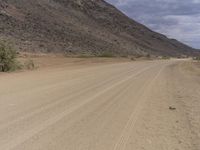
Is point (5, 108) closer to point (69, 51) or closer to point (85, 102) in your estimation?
point (85, 102)

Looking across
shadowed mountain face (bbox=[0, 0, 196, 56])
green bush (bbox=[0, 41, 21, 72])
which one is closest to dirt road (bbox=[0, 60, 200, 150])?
green bush (bbox=[0, 41, 21, 72])

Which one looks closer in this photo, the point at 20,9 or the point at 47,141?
the point at 47,141

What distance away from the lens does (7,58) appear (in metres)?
30.2

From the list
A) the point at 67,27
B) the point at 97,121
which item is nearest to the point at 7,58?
the point at 97,121

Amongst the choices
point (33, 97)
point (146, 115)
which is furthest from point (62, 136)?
point (33, 97)

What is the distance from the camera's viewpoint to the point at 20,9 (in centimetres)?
7406

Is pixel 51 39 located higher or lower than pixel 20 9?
lower

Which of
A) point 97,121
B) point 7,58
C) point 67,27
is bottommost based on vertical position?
point 7,58

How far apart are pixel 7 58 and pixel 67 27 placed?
2107 inches

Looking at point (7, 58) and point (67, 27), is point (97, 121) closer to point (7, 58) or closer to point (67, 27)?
point (7, 58)

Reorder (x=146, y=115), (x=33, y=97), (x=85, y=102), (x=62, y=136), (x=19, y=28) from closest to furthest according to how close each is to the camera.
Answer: (x=62, y=136)
(x=146, y=115)
(x=85, y=102)
(x=33, y=97)
(x=19, y=28)

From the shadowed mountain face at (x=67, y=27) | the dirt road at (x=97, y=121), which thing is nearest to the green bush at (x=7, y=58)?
the dirt road at (x=97, y=121)

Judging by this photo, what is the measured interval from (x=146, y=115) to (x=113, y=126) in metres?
2.07

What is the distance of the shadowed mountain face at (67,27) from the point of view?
217 feet
